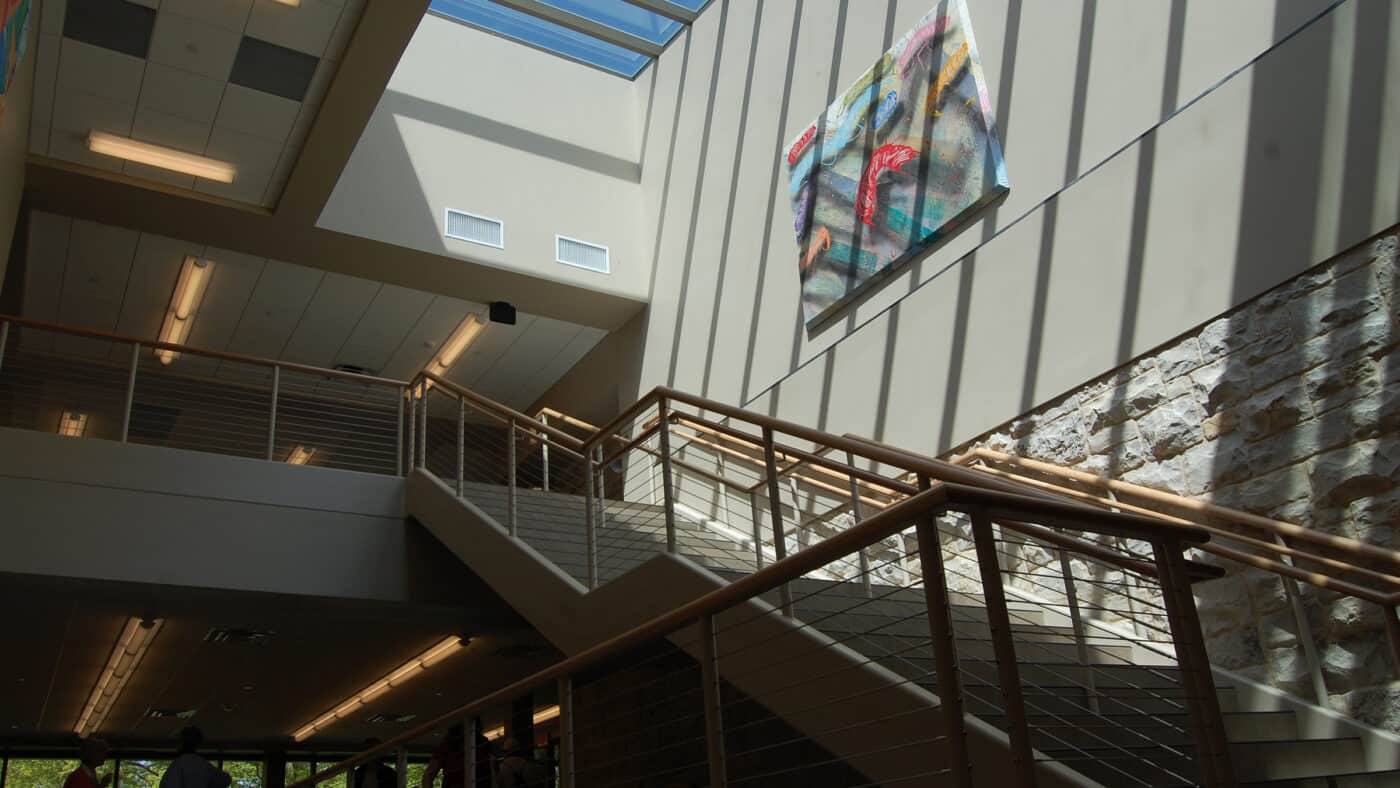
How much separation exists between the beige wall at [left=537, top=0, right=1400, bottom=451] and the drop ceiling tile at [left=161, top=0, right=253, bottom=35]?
423 centimetres

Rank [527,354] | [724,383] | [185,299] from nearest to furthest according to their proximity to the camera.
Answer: [724,383], [185,299], [527,354]

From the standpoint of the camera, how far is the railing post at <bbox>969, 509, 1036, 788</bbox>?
6.44 ft

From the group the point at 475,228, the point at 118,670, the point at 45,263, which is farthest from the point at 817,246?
the point at 118,670

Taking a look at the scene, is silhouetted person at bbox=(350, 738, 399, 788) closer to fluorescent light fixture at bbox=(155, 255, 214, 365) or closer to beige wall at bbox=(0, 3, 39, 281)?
beige wall at bbox=(0, 3, 39, 281)

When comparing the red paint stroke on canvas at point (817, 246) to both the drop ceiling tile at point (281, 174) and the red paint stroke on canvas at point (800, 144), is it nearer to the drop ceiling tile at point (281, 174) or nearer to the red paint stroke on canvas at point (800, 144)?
the red paint stroke on canvas at point (800, 144)

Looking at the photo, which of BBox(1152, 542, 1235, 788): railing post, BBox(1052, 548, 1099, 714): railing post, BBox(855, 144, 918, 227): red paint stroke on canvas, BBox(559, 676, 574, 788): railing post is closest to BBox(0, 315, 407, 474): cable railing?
BBox(855, 144, 918, 227): red paint stroke on canvas

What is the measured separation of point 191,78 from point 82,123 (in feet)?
3.71

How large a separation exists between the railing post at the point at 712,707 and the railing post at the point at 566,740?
0.64 meters

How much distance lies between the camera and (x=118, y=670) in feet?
33.6

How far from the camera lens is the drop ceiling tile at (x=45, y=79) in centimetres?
741

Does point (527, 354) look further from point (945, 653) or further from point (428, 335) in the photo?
point (945, 653)

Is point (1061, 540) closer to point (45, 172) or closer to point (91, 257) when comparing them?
point (45, 172)

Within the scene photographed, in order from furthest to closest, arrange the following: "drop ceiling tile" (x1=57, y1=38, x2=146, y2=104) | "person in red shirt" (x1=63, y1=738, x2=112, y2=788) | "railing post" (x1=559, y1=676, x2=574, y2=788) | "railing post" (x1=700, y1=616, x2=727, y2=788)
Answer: "drop ceiling tile" (x1=57, y1=38, x2=146, y2=104)
"person in red shirt" (x1=63, y1=738, x2=112, y2=788)
"railing post" (x1=559, y1=676, x2=574, y2=788)
"railing post" (x1=700, y1=616, x2=727, y2=788)

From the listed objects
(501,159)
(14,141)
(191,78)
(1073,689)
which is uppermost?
(501,159)
